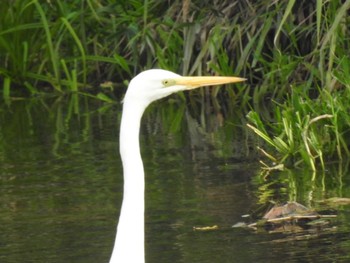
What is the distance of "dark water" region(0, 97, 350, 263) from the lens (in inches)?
271

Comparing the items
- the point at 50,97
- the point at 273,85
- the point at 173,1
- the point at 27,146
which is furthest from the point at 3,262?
the point at 50,97

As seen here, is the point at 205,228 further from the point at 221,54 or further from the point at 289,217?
the point at 221,54

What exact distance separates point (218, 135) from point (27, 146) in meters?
1.65

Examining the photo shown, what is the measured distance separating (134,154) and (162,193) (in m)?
3.00

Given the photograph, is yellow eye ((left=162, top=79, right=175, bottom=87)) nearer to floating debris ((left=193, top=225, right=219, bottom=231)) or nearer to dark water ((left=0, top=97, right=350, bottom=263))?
dark water ((left=0, top=97, right=350, bottom=263))

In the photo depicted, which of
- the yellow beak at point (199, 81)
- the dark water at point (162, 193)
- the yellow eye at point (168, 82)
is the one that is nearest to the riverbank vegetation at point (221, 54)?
the dark water at point (162, 193)

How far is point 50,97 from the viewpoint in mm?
14617

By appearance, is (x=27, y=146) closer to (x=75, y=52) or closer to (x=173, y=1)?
(x=173, y=1)

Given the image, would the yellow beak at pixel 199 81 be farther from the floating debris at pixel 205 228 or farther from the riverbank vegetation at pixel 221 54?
the riverbank vegetation at pixel 221 54

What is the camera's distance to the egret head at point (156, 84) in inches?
210

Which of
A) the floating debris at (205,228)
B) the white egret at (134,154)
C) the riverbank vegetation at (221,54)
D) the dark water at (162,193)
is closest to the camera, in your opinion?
the white egret at (134,154)

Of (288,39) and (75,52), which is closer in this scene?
(288,39)

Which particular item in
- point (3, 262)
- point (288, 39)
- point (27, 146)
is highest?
point (288, 39)

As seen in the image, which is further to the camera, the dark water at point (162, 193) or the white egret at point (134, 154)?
the dark water at point (162, 193)
